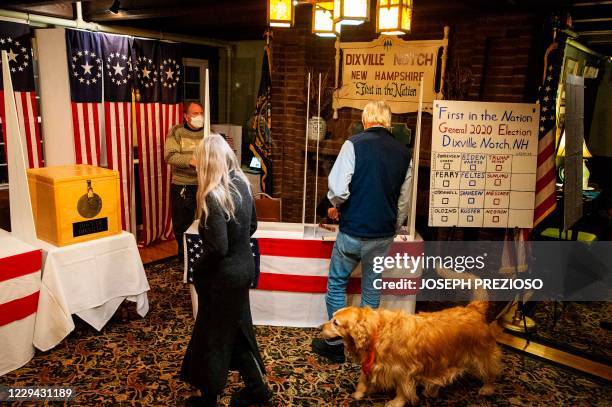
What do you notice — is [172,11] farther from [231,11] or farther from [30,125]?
[30,125]

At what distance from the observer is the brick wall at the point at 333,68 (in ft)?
13.3

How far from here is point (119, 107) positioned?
16.4 ft

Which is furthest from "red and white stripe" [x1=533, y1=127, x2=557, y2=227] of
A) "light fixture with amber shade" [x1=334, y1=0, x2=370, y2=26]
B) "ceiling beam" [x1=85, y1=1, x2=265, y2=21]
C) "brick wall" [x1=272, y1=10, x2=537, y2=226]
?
"ceiling beam" [x1=85, y1=1, x2=265, y2=21]

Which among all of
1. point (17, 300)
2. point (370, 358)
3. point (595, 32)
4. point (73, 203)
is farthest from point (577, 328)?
point (17, 300)

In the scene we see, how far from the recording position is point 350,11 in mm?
2650

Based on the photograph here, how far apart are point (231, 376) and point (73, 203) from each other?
153cm

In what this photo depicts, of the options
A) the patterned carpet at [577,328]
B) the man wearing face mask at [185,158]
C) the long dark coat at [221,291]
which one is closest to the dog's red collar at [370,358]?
the long dark coat at [221,291]

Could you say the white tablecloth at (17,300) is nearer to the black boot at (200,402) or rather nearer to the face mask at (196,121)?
the black boot at (200,402)

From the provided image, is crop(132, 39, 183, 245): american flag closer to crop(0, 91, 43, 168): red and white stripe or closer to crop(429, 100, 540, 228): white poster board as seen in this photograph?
crop(0, 91, 43, 168): red and white stripe

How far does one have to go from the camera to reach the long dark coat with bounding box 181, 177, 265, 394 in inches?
88.0

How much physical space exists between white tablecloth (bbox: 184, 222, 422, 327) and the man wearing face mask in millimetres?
1060

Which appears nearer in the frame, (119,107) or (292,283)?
(292,283)

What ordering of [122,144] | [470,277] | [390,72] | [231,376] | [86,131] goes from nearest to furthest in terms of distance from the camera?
[231,376]
[470,277]
[86,131]
[390,72]
[122,144]

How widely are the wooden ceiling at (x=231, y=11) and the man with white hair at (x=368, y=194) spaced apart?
119 cm
